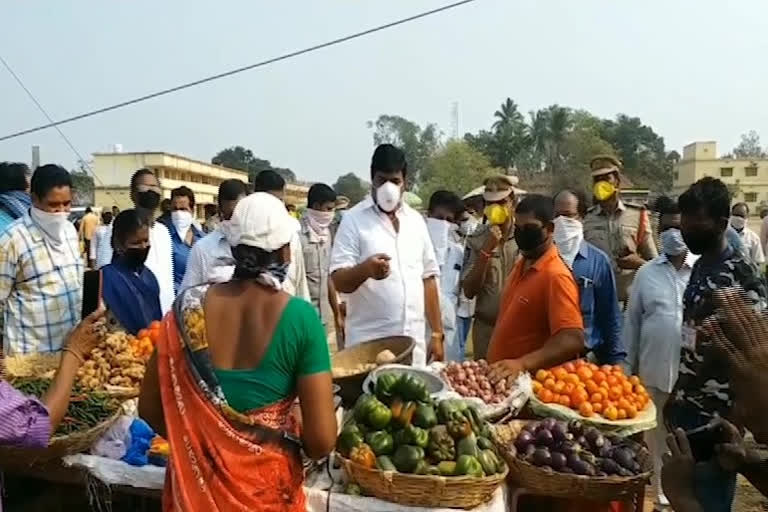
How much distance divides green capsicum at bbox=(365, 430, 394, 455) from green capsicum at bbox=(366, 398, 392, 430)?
42 millimetres

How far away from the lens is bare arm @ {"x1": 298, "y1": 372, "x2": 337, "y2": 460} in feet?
8.10

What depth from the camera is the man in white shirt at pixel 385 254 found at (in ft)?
15.1

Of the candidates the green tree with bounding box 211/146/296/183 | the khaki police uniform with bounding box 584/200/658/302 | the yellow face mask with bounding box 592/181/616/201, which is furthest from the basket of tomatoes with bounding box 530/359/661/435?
the green tree with bounding box 211/146/296/183

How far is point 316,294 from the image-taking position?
7766 mm

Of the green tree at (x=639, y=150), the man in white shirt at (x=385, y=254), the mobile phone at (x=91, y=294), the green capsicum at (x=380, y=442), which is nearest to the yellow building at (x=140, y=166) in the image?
the green tree at (x=639, y=150)

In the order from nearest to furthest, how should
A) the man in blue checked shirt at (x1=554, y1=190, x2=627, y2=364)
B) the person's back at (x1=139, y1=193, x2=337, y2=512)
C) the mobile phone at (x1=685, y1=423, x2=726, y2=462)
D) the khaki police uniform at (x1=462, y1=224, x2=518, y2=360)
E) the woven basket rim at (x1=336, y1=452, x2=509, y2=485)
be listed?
the person's back at (x1=139, y1=193, x2=337, y2=512)
the mobile phone at (x1=685, y1=423, x2=726, y2=462)
the woven basket rim at (x1=336, y1=452, x2=509, y2=485)
the man in blue checked shirt at (x1=554, y1=190, x2=627, y2=364)
the khaki police uniform at (x1=462, y1=224, x2=518, y2=360)

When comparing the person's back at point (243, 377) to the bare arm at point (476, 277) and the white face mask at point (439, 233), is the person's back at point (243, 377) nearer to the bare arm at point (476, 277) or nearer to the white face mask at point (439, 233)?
the bare arm at point (476, 277)

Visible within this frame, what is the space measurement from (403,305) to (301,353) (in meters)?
2.22

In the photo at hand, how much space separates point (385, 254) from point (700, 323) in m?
1.91

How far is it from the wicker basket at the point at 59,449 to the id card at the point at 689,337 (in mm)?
2835

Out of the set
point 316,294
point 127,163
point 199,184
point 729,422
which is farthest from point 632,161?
point 729,422

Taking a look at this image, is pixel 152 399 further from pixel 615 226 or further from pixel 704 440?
pixel 615 226

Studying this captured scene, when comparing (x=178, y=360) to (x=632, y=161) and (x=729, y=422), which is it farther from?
(x=632, y=161)

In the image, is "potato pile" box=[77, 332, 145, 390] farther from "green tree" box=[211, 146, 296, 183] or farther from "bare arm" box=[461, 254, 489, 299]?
"green tree" box=[211, 146, 296, 183]
